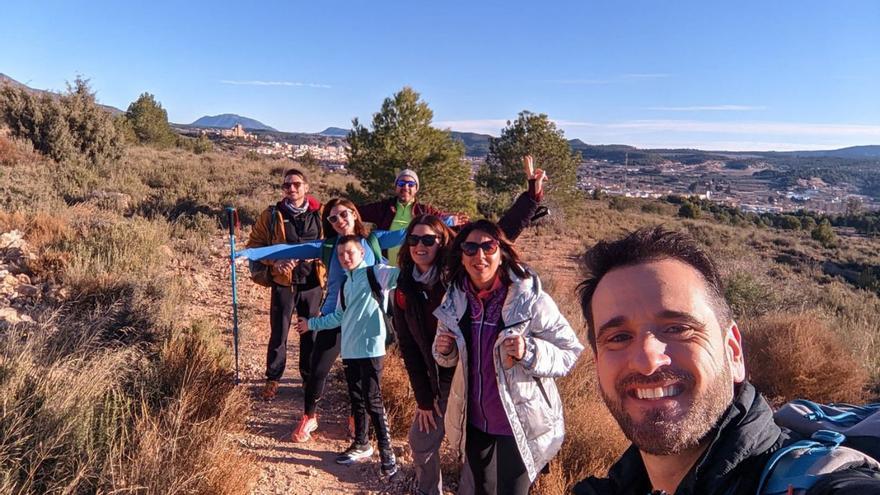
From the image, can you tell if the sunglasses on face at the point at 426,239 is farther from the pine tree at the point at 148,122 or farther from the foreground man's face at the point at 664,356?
the pine tree at the point at 148,122

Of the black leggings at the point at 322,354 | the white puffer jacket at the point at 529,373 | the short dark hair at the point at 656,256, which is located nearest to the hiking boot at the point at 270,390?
the black leggings at the point at 322,354

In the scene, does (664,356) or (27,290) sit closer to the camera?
(664,356)

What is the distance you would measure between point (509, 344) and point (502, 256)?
0.48 metres

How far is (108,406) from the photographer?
2830 millimetres

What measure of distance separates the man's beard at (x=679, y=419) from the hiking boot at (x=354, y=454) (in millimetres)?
2774

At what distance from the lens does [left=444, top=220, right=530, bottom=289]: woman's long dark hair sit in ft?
8.14

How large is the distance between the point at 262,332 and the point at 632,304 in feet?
19.0

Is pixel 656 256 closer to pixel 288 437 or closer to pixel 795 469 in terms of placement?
pixel 795 469

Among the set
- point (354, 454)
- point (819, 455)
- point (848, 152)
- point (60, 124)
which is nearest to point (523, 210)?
point (354, 454)

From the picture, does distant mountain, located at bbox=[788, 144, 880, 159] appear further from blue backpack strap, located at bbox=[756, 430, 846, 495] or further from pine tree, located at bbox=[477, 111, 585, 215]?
blue backpack strap, located at bbox=[756, 430, 846, 495]

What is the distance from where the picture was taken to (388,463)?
3336mm

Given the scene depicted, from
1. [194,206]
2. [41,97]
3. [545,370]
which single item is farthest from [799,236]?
[41,97]

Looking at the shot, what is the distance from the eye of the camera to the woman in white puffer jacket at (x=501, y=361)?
2.30 metres

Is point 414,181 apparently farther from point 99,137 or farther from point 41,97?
point 41,97
